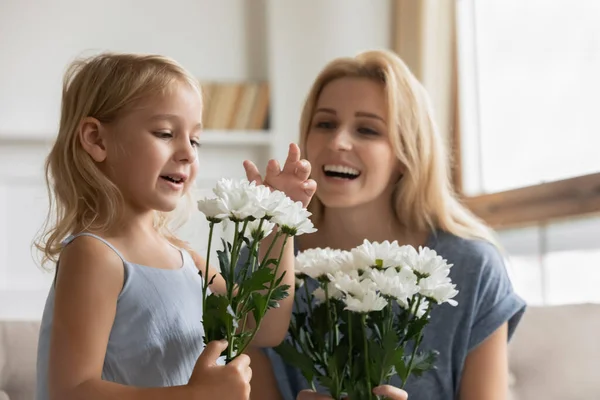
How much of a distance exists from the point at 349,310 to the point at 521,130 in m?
2.37

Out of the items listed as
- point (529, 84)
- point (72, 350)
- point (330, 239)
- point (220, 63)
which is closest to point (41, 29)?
point (220, 63)

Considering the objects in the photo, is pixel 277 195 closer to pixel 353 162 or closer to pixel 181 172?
pixel 181 172

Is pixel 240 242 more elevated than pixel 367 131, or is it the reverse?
pixel 367 131

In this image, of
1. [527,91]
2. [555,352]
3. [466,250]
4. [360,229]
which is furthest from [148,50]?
[555,352]

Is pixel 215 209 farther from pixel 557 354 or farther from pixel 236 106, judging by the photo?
pixel 236 106

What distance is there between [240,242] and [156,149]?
0.95 ft

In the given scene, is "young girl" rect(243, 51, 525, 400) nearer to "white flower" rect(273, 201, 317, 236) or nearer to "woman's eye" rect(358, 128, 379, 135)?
"woman's eye" rect(358, 128, 379, 135)

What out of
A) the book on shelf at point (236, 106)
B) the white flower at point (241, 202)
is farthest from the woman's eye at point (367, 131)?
the book on shelf at point (236, 106)

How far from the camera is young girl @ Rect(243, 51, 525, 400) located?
202cm

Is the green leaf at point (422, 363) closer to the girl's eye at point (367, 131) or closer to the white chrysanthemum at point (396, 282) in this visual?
the white chrysanthemum at point (396, 282)

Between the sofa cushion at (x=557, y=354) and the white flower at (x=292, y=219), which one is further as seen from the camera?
the sofa cushion at (x=557, y=354)

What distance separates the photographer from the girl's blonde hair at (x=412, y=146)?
2.17 metres

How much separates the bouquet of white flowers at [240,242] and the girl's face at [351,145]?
0.79 meters

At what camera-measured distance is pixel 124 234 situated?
1.54 m
